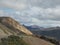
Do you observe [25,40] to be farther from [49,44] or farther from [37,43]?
[49,44]

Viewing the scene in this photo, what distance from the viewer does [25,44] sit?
147 feet

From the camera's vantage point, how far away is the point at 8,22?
308 feet

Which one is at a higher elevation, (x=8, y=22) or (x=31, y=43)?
(x=8, y=22)

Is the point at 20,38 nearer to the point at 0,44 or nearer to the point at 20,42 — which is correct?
the point at 20,42

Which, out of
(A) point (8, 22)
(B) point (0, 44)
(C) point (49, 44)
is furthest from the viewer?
(A) point (8, 22)

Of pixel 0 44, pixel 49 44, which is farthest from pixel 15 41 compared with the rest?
pixel 49 44

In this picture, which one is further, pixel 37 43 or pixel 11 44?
pixel 37 43

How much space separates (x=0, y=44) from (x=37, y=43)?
346 inches

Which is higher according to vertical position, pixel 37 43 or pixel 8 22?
pixel 8 22

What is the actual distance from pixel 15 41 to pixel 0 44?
397 cm

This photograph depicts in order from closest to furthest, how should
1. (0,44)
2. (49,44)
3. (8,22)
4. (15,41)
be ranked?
(0,44) < (15,41) < (49,44) < (8,22)

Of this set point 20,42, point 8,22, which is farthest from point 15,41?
point 8,22

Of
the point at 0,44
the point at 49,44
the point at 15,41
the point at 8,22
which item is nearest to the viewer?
the point at 0,44

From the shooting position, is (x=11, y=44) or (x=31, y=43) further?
(x=31, y=43)
